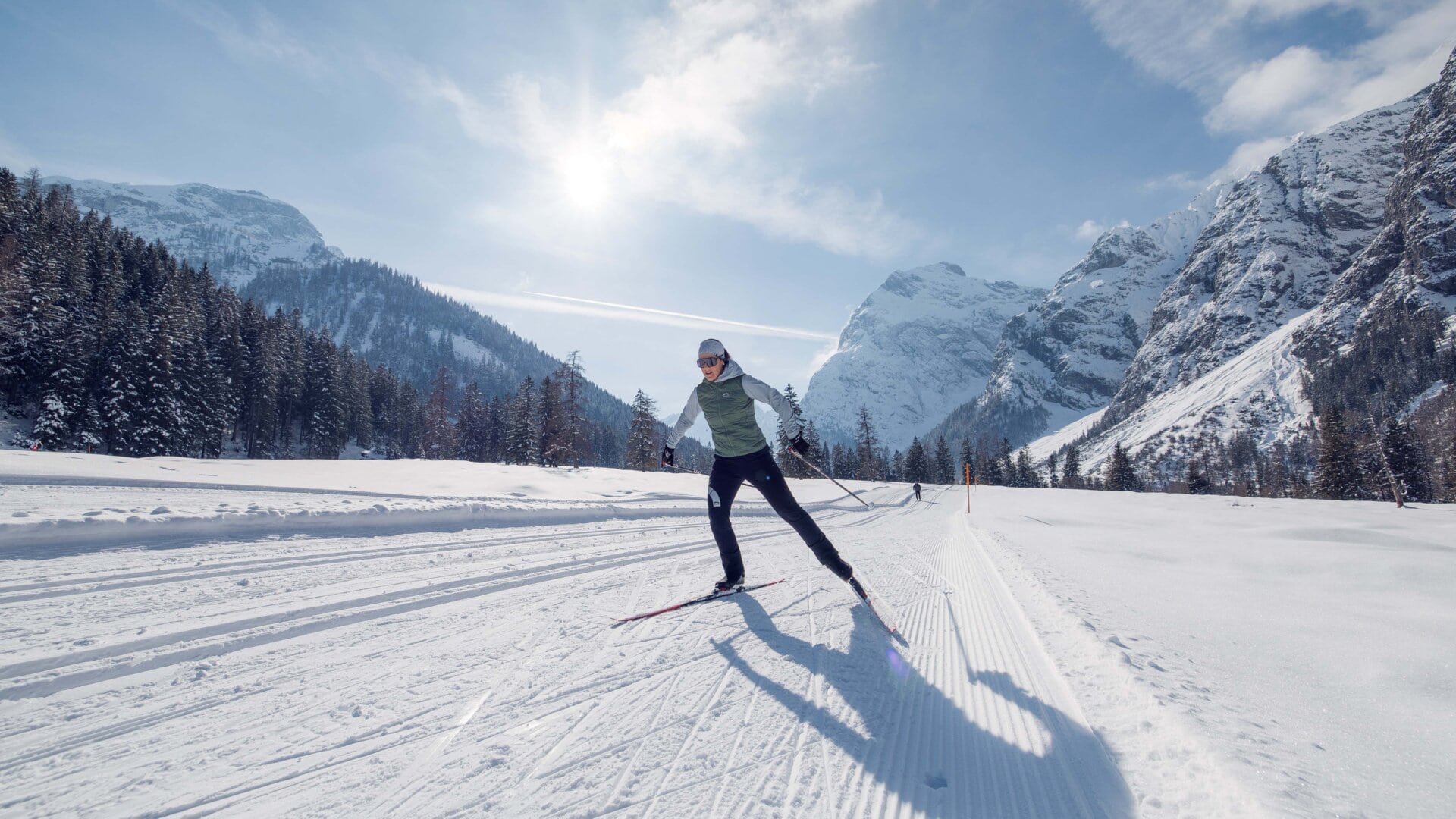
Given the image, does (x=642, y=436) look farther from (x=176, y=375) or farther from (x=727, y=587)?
(x=727, y=587)

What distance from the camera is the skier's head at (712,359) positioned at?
15.1 ft

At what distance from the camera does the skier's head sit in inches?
181

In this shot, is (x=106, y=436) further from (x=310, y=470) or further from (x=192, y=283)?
(x=310, y=470)

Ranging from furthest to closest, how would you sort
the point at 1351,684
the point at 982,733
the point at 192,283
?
the point at 192,283 < the point at 1351,684 < the point at 982,733

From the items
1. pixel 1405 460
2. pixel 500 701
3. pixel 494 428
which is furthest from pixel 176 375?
pixel 1405 460

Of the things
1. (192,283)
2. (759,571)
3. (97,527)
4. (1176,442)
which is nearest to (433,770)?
(759,571)

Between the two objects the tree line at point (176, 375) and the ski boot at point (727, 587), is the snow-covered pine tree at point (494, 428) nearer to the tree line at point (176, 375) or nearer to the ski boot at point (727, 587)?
the tree line at point (176, 375)

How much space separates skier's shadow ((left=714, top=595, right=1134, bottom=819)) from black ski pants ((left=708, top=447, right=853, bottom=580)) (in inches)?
41.3

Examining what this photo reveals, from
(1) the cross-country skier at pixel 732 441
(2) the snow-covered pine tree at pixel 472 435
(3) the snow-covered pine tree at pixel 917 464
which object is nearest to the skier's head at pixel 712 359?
(1) the cross-country skier at pixel 732 441

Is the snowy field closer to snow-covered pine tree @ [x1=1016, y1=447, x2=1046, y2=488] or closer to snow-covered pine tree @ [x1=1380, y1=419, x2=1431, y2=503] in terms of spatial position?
snow-covered pine tree @ [x1=1380, y1=419, x2=1431, y2=503]

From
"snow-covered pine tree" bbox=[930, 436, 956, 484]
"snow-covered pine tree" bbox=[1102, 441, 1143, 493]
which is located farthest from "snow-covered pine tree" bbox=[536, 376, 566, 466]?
"snow-covered pine tree" bbox=[1102, 441, 1143, 493]

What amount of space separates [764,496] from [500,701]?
247cm

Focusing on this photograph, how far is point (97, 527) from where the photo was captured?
4.98 metres

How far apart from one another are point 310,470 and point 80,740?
1498 cm
